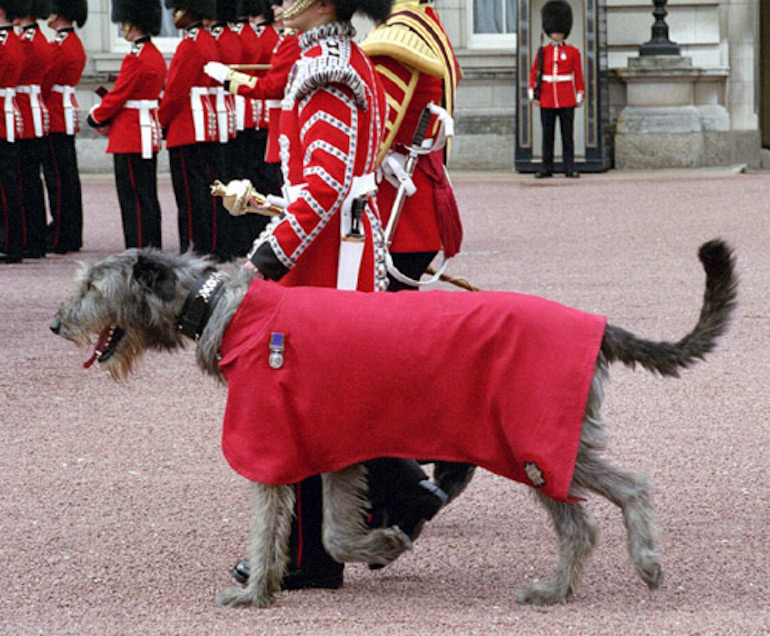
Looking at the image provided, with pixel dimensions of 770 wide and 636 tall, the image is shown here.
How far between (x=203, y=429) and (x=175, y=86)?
5.47 meters

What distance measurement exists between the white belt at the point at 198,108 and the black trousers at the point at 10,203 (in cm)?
127

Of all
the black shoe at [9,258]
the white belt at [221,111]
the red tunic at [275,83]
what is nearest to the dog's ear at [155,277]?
the red tunic at [275,83]

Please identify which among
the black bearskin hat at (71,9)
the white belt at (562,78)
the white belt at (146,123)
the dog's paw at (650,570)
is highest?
the black bearskin hat at (71,9)

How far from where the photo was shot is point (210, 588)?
4.36m

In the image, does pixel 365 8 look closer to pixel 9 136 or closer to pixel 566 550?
pixel 566 550

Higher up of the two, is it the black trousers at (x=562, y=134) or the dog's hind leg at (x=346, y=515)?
the black trousers at (x=562, y=134)

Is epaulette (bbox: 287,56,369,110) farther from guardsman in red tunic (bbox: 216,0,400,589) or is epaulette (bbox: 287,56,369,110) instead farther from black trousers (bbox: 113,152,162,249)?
black trousers (bbox: 113,152,162,249)

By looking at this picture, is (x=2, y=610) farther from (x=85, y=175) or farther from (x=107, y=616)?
(x=85, y=175)

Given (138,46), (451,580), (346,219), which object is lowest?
(451,580)

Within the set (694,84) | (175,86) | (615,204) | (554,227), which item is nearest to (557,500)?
(175,86)

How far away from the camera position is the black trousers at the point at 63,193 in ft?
40.6

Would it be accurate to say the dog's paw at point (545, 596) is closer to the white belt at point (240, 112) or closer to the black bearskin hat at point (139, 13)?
the black bearskin hat at point (139, 13)

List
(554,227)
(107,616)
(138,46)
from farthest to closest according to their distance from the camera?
1. (554,227)
2. (138,46)
3. (107,616)

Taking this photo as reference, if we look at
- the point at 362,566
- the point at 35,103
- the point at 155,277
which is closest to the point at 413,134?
the point at 155,277
